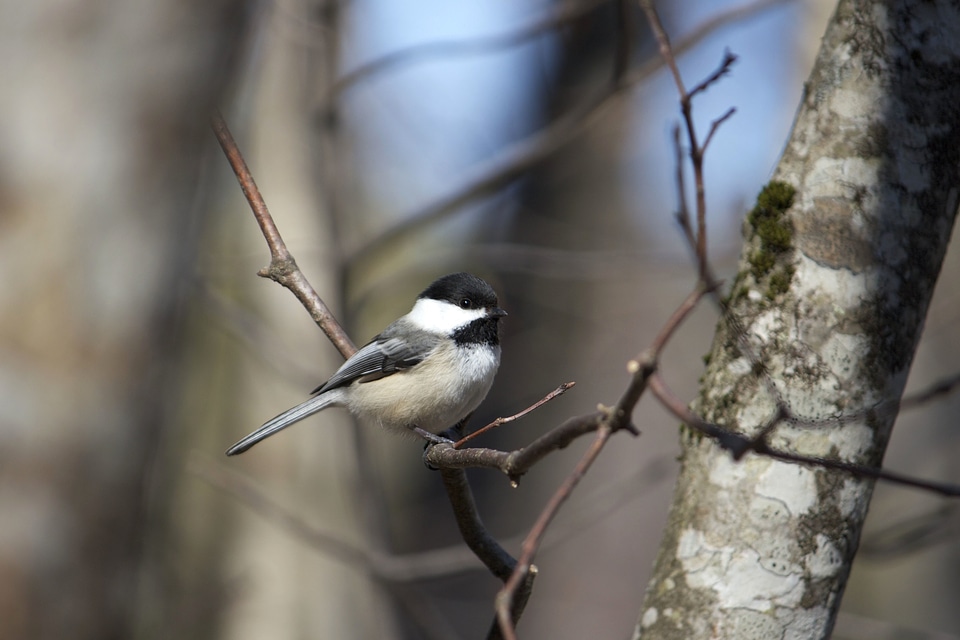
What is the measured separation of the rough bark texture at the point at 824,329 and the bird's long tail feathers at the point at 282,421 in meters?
1.36

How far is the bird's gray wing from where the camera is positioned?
2.74 metres

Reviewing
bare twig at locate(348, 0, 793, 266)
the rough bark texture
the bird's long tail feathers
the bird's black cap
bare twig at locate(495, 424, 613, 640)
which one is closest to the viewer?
bare twig at locate(495, 424, 613, 640)

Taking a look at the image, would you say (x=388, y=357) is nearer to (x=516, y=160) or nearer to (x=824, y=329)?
(x=824, y=329)

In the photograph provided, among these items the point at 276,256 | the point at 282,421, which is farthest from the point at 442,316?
the point at 276,256

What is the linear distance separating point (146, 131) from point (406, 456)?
19.8 feet

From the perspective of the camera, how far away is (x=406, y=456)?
7.77 m

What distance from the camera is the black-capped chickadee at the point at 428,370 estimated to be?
103 inches

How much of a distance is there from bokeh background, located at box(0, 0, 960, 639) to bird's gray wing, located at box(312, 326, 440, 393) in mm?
586

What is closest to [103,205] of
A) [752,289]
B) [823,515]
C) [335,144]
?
[752,289]

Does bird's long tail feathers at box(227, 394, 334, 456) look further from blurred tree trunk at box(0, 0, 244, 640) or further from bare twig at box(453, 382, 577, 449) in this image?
bare twig at box(453, 382, 577, 449)

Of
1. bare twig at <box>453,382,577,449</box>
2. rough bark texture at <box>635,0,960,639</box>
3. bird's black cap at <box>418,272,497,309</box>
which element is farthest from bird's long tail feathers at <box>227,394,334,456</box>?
rough bark texture at <box>635,0,960,639</box>

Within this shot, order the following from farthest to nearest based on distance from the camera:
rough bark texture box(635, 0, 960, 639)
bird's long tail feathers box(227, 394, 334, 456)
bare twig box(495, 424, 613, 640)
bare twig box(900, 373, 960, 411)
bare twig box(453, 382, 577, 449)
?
1. bird's long tail feathers box(227, 394, 334, 456)
2. rough bark texture box(635, 0, 960, 639)
3. bare twig box(453, 382, 577, 449)
4. bare twig box(900, 373, 960, 411)
5. bare twig box(495, 424, 613, 640)

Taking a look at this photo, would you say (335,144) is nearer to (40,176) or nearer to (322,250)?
(322,250)

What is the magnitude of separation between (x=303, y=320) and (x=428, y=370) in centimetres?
215
